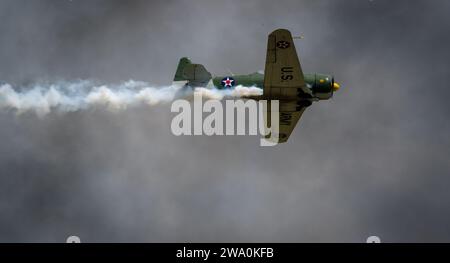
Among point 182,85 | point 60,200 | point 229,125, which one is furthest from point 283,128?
point 60,200

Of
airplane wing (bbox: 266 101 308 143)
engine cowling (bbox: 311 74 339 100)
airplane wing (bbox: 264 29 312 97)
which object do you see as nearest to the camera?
airplane wing (bbox: 264 29 312 97)

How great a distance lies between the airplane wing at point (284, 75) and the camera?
32.6m

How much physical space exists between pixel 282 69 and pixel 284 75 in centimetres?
40

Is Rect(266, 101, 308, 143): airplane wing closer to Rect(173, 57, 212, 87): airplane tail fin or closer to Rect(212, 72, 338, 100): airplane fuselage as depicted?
Rect(212, 72, 338, 100): airplane fuselage

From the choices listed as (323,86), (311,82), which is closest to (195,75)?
(311,82)

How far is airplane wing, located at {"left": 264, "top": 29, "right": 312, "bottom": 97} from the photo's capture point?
107 feet

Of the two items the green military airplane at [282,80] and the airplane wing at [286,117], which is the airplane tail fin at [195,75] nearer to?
the green military airplane at [282,80]

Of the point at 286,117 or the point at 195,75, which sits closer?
the point at 195,75

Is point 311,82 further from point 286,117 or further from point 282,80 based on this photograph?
point 286,117

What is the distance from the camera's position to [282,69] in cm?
3362

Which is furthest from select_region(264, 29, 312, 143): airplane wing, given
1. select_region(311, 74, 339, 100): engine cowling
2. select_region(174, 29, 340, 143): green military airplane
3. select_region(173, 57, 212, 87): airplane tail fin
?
Answer: select_region(173, 57, 212, 87): airplane tail fin

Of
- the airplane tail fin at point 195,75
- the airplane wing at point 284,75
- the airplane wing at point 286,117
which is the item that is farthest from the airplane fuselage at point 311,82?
the airplane wing at point 286,117
